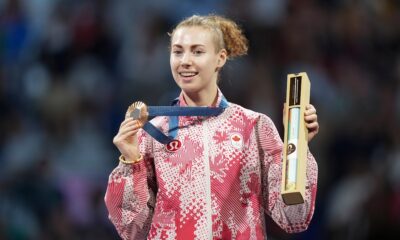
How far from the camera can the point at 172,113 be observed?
417 centimetres

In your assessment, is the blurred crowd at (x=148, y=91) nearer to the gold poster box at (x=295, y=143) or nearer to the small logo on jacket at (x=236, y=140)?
the small logo on jacket at (x=236, y=140)

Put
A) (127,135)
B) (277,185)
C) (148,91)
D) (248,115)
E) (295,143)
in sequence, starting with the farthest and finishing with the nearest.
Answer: (148,91)
(248,115)
(277,185)
(127,135)
(295,143)

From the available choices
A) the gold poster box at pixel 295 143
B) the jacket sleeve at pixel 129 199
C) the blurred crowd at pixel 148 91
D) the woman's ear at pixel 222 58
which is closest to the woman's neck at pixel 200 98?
the woman's ear at pixel 222 58

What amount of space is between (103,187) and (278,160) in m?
3.75

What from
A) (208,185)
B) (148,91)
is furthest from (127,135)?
(148,91)

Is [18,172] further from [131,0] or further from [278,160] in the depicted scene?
[278,160]

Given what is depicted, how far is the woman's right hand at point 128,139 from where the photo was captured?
401 centimetres

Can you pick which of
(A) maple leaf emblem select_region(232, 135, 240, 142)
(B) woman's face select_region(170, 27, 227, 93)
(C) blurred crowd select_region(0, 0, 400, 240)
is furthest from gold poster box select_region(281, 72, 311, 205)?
(C) blurred crowd select_region(0, 0, 400, 240)

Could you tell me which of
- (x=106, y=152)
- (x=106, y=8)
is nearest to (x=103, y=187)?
(x=106, y=152)

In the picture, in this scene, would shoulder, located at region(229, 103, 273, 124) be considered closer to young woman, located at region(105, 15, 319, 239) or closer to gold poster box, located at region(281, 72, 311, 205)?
young woman, located at region(105, 15, 319, 239)

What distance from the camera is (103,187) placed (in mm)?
7758

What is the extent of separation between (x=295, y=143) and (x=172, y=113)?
55 centimetres

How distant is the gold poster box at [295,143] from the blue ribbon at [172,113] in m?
0.37

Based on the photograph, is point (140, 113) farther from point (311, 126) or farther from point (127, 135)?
point (311, 126)
